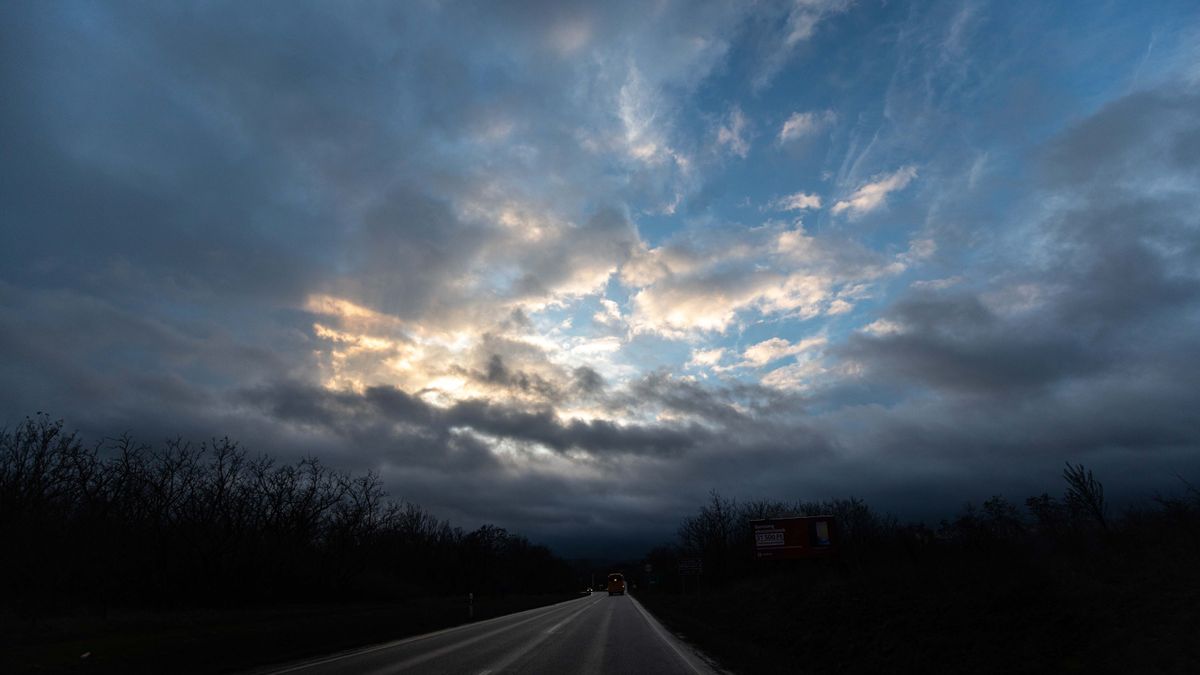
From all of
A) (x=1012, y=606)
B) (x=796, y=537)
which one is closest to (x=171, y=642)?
(x=1012, y=606)

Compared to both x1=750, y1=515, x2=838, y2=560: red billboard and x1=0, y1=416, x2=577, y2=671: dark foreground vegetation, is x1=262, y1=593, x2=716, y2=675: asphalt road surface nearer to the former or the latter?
x1=0, y1=416, x2=577, y2=671: dark foreground vegetation

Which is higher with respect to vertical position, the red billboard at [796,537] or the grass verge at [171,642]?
the red billboard at [796,537]

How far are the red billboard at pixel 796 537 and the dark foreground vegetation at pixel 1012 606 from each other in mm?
13350

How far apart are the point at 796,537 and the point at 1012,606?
2887cm

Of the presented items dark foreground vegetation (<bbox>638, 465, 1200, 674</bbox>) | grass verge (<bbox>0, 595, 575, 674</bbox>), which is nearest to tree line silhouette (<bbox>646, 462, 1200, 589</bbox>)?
dark foreground vegetation (<bbox>638, 465, 1200, 674</bbox>)

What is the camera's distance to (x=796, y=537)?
45.7 meters

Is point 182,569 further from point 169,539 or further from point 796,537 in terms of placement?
point 796,537

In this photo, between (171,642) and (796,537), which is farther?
(796,537)

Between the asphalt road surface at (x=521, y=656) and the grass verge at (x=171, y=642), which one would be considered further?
the grass verge at (x=171, y=642)

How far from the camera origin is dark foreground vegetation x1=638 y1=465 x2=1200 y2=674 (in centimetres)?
1370

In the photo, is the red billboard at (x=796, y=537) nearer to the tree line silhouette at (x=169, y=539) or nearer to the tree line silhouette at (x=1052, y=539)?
the tree line silhouette at (x=1052, y=539)

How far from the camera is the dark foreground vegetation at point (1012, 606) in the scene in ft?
45.0

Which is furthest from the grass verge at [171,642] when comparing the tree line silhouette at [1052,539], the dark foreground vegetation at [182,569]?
the tree line silhouette at [1052,539]

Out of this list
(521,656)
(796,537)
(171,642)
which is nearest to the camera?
(521,656)
